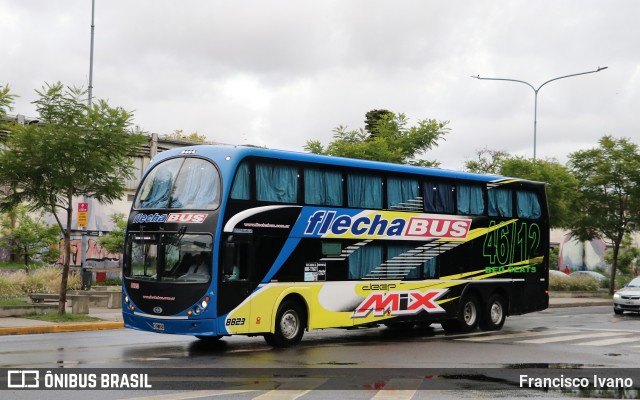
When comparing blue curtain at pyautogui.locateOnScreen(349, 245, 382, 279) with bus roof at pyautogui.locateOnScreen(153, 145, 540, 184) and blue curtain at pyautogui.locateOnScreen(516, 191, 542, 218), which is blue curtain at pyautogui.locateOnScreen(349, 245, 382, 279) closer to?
bus roof at pyautogui.locateOnScreen(153, 145, 540, 184)

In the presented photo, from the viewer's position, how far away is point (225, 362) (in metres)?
15.0

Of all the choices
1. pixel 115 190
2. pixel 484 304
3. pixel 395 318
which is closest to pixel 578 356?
pixel 395 318

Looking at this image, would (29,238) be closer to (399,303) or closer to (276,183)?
(399,303)

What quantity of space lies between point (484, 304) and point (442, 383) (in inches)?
445

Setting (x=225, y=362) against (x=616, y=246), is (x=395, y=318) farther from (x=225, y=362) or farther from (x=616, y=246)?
(x=616, y=246)

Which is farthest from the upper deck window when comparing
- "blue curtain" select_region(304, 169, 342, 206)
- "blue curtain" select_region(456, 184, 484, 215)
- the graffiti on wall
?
the graffiti on wall

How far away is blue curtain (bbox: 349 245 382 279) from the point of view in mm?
19609

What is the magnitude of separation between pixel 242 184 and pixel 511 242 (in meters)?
10.2

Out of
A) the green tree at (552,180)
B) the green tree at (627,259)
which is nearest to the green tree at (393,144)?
the green tree at (552,180)

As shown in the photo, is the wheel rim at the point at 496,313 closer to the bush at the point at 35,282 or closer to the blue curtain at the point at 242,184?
the blue curtain at the point at 242,184

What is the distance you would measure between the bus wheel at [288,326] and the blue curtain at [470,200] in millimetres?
6351

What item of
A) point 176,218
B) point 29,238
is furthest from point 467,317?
point 29,238

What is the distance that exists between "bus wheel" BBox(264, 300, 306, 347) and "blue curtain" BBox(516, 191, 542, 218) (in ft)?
30.0

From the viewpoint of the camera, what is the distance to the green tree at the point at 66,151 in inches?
898
